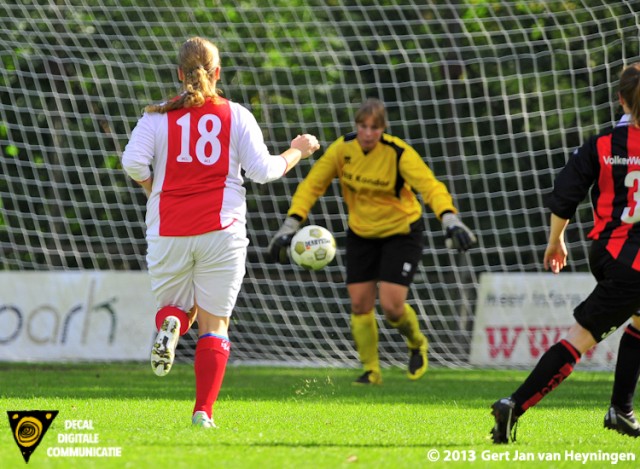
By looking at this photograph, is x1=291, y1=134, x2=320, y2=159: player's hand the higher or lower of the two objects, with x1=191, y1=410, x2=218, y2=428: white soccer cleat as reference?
higher

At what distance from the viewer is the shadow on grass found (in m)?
6.66

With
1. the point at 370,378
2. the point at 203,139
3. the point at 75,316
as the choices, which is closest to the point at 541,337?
the point at 370,378

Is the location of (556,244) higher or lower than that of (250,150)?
lower

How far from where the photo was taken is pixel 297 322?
11.6 meters

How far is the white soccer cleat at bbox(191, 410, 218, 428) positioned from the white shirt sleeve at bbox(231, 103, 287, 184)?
101 centimetres

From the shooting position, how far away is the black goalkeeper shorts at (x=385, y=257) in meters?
7.64

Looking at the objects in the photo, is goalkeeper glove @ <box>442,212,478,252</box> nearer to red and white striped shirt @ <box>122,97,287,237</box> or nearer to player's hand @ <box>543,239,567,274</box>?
player's hand @ <box>543,239,567,274</box>

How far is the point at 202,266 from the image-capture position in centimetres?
462

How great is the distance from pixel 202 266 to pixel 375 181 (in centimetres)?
299

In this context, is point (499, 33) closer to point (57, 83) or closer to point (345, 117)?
point (345, 117)

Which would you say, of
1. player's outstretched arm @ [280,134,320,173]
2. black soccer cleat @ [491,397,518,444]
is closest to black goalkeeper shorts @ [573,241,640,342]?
black soccer cleat @ [491,397,518,444]

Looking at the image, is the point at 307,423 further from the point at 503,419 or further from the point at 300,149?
the point at 300,149

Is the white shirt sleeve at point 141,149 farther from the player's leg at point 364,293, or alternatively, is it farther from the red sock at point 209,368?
the player's leg at point 364,293

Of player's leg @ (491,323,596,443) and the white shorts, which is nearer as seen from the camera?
player's leg @ (491,323,596,443)
